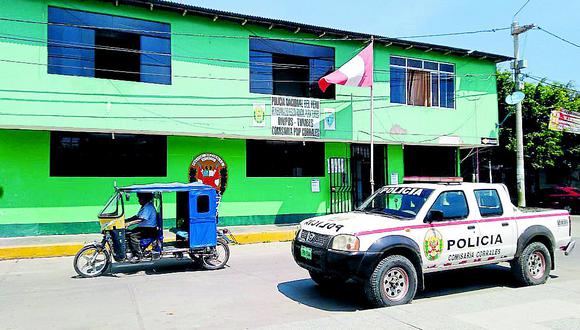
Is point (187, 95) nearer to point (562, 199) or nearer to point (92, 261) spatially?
point (92, 261)

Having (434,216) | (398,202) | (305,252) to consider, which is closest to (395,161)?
(398,202)

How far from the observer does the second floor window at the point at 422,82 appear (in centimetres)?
1862

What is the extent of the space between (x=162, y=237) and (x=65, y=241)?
466 centimetres

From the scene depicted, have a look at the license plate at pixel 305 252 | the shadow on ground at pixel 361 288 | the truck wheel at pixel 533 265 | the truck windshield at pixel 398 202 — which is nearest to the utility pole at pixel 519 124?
the shadow on ground at pixel 361 288

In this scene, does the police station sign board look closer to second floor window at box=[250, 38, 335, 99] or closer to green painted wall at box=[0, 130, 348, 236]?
second floor window at box=[250, 38, 335, 99]

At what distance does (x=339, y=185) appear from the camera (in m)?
18.0

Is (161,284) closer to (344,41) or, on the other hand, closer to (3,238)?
(3,238)

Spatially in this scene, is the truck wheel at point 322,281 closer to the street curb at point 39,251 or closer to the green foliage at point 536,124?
the street curb at point 39,251

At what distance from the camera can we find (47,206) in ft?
44.1

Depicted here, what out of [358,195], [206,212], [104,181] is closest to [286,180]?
[358,195]

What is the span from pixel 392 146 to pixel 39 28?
13.3 meters

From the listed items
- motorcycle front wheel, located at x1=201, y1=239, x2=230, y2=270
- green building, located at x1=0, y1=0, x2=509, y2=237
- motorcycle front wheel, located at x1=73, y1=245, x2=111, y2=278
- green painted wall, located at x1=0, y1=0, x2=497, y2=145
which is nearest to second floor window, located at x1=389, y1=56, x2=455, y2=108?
green building, located at x1=0, y1=0, x2=509, y2=237

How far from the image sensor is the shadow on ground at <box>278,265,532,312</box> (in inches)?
263

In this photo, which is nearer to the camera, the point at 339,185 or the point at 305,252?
the point at 305,252
